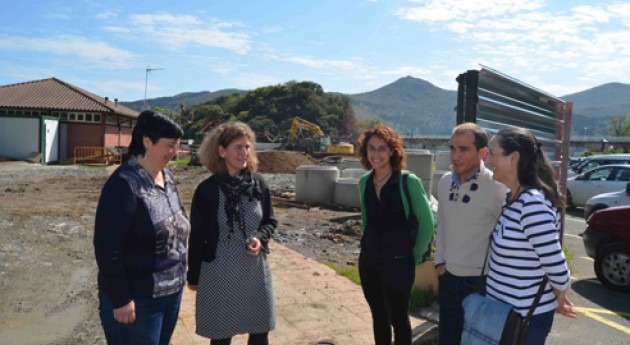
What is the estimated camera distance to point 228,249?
3.10 m

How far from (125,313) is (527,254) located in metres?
1.96

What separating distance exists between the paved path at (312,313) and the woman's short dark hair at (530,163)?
8.01 ft

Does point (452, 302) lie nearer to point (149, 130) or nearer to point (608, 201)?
point (149, 130)

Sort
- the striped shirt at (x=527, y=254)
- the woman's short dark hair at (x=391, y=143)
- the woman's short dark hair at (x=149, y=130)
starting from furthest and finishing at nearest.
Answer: the woman's short dark hair at (x=391, y=143) < the woman's short dark hair at (x=149, y=130) < the striped shirt at (x=527, y=254)

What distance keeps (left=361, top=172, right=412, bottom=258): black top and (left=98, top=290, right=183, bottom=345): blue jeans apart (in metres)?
1.38

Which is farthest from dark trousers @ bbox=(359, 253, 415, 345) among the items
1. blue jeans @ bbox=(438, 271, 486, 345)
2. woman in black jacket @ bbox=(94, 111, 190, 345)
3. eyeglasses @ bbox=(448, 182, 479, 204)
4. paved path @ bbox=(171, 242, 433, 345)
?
woman in black jacket @ bbox=(94, 111, 190, 345)

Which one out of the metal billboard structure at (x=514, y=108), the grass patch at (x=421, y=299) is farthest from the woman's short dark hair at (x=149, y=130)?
the grass patch at (x=421, y=299)

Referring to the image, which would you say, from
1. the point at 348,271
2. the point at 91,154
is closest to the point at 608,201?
the point at 348,271

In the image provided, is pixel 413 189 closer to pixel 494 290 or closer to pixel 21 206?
pixel 494 290

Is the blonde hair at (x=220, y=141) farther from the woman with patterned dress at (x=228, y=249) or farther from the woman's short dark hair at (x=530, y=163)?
the woman's short dark hair at (x=530, y=163)

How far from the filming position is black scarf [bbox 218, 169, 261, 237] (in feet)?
10.2

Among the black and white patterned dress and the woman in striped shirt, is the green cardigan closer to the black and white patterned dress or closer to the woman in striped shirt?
the woman in striped shirt

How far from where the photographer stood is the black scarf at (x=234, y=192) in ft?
10.2

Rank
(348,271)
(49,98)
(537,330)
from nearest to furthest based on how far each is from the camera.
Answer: (537,330)
(348,271)
(49,98)
